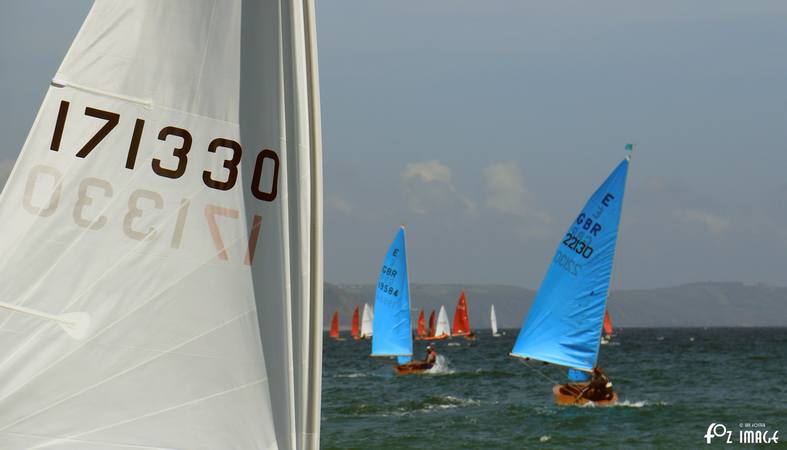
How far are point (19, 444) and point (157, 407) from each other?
560 millimetres

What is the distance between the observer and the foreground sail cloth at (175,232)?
4535 mm

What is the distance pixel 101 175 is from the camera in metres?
4.63

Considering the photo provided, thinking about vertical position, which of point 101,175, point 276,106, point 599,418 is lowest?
point 599,418

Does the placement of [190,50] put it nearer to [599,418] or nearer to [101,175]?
[101,175]

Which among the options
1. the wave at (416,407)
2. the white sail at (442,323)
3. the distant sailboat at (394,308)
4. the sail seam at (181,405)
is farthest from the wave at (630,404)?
the white sail at (442,323)

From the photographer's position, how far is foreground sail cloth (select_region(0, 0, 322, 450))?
4535mm

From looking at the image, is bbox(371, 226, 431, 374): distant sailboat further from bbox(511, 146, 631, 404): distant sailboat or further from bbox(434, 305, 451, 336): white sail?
bbox(434, 305, 451, 336): white sail

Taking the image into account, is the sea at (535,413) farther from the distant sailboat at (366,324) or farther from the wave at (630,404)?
the distant sailboat at (366,324)

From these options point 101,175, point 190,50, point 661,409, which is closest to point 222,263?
point 101,175

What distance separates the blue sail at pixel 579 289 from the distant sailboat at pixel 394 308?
15.7 metres

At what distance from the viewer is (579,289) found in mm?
25484

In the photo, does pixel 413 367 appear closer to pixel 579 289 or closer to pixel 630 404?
pixel 630 404
